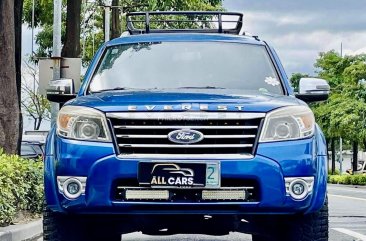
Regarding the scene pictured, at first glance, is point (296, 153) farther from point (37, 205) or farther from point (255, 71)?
point (37, 205)

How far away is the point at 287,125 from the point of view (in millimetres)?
6340

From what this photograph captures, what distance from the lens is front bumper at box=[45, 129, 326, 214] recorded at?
6.12 m

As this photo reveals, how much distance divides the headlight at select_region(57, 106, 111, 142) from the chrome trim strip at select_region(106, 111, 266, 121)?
4.0 inches

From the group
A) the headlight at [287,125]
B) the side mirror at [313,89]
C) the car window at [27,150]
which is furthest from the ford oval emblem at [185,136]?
the car window at [27,150]

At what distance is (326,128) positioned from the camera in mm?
61094

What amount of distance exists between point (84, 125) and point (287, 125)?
1441 millimetres

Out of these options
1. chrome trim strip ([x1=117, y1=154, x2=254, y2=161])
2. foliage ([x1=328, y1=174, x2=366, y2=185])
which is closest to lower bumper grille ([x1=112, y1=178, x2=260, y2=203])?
chrome trim strip ([x1=117, y1=154, x2=254, y2=161])

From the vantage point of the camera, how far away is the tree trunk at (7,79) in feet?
44.4

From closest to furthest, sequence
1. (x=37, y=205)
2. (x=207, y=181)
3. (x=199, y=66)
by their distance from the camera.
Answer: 1. (x=207, y=181)
2. (x=199, y=66)
3. (x=37, y=205)

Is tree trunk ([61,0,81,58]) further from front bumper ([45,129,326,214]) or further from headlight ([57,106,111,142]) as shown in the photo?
front bumper ([45,129,326,214])

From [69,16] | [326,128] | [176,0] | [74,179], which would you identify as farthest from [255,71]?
[326,128]

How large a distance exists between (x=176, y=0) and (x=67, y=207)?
751 inches

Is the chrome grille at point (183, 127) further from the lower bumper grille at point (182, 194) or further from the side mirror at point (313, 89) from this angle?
the side mirror at point (313, 89)

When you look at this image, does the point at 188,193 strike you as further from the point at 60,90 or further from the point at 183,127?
the point at 60,90
